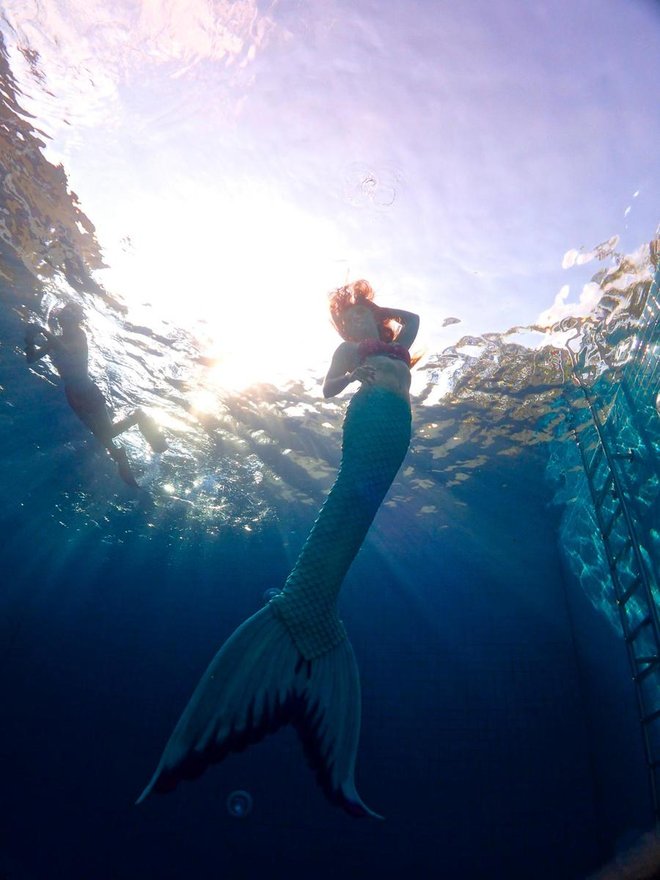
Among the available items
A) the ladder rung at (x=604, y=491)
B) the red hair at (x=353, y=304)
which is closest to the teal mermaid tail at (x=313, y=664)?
the red hair at (x=353, y=304)

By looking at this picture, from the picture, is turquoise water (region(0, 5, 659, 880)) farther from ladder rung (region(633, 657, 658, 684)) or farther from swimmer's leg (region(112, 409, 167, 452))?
swimmer's leg (region(112, 409, 167, 452))

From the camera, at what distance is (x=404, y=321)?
3.95 m

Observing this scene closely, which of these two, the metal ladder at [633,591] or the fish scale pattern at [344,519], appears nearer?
the fish scale pattern at [344,519]

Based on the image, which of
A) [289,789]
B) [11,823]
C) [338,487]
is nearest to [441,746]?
[289,789]

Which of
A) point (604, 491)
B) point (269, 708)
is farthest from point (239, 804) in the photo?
point (269, 708)

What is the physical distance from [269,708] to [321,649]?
46 centimetres

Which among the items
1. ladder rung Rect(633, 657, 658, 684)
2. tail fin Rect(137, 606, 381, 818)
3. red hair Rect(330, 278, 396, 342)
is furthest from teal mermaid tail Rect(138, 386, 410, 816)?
ladder rung Rect(633, 657, 658, 684)

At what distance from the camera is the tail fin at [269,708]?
6.68 feet

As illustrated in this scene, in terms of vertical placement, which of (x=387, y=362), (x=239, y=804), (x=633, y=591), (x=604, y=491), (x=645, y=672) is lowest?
(x=239, y=804)

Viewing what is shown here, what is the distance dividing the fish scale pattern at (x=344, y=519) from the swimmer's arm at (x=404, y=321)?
67 cm

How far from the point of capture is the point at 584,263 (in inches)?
299

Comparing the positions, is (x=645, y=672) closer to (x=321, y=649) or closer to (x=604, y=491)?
(x=604, y=491)

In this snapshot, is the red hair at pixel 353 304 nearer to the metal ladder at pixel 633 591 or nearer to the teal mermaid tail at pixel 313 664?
the teal mermaid tail at pixel 313 664

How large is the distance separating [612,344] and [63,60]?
10.4 meters
